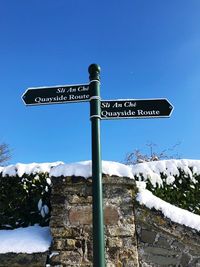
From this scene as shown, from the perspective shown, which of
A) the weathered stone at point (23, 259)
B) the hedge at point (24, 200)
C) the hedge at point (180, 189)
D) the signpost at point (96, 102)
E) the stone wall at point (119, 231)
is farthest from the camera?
the hedge at point (180, 189)

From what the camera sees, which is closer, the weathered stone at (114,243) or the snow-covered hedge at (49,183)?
the weathered stone at (114,243)

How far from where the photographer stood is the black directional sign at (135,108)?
332 cm

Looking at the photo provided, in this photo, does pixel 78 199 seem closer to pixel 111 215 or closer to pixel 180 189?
pixel 111 215

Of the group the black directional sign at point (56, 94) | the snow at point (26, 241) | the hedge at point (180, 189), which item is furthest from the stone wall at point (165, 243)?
the black directional sign at point (56, 94)

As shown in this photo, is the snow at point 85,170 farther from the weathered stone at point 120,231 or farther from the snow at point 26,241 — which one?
the snow at point 26,241

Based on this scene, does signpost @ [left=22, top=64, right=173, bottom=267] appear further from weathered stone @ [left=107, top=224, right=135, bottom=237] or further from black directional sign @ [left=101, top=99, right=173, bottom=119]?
weathered stone @ [left=107, top=224, right=135, bottom=237]

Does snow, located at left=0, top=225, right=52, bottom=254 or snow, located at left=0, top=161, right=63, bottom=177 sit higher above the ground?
snow, located at left=0, top=161, right=63, bottom=177

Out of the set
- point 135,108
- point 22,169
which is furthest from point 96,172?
point 22,169

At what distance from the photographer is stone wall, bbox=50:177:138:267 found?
13.0 feet

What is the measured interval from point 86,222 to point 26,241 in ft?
2.07

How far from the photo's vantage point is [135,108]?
3.36m

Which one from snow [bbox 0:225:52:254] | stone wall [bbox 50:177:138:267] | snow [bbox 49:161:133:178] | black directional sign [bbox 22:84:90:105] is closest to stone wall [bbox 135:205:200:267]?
stone wall [bbox 50:177:138:267]

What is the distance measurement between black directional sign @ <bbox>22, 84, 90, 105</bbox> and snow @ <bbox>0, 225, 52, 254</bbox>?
147 cm

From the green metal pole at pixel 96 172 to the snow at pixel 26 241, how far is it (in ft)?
4.35
